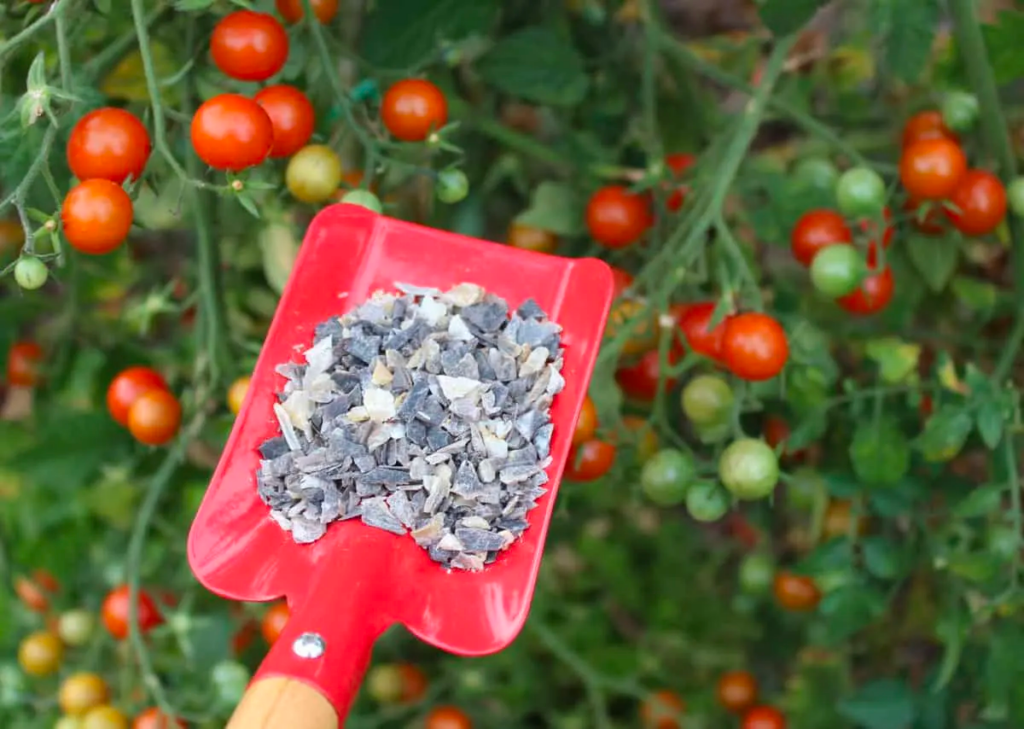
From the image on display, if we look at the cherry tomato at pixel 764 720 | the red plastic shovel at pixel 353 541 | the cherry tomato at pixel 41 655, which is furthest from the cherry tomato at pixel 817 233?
the cherry tomato at pixel 41 655

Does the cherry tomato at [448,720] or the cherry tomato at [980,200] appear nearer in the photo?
the cherry tomato at [980,200]

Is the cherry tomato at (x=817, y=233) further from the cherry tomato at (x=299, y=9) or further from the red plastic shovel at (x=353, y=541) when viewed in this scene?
the cherry tomato at (x=299, y=9)

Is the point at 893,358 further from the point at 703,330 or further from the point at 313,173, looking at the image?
the point at 313,173

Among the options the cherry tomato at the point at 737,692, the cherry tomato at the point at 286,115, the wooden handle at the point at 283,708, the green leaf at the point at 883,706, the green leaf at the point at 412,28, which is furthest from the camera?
the cherry tomato at the point at 737,692

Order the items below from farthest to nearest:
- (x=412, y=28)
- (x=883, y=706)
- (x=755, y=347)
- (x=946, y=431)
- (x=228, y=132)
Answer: (x=883, y=706)
(x=412, y=28)
(x=946, y=431)
(x=755, y=347)
(x=228, y=132)

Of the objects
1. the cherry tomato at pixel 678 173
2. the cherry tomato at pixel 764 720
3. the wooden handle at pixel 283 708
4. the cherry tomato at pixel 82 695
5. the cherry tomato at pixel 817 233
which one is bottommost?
the cherry tomato at pixel 764 720

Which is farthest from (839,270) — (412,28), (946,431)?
(412,28)

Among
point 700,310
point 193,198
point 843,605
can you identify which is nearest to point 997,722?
point 843,605
